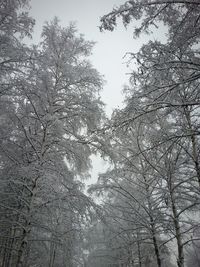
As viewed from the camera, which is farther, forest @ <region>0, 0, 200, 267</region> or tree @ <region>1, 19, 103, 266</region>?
tree @ <region>1, 19, 103, 266</region>

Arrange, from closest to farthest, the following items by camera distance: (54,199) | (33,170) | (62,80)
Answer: (33,170) → (54,199) → (62,80)

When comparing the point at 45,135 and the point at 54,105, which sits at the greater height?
the point at 54,105

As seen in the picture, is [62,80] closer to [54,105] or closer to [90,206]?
[54,105]

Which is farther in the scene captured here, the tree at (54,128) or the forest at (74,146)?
the tree at (54,128)

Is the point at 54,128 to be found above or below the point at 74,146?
above

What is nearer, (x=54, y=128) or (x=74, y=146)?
(x=54, y=128)

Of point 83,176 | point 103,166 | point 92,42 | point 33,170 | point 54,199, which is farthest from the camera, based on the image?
point 83,176

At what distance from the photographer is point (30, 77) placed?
20.4 ft

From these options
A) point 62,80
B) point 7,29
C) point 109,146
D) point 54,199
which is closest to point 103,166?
point 109,146

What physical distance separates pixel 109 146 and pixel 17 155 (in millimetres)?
2840

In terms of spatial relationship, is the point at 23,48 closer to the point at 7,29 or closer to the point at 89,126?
the point at 7,29

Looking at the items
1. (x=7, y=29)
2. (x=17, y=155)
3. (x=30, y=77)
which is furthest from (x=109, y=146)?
(x=7, y=29)

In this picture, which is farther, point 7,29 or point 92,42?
point 92,42

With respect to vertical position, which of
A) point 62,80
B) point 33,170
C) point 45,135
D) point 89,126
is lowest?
point 33,170
